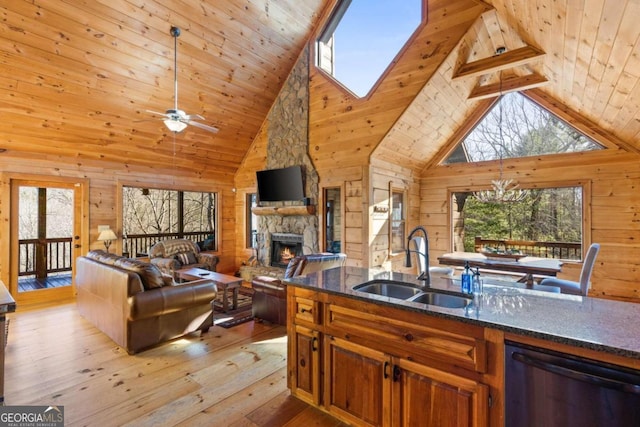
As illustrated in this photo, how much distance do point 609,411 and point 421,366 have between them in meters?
0.77

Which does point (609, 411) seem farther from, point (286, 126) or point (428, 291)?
point (286, 126)

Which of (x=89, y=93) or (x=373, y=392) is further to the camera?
(x=89, y=93)

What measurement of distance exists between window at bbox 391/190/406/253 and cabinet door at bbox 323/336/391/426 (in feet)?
13.6

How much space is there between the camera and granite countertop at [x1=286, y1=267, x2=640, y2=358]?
1264 millimetres

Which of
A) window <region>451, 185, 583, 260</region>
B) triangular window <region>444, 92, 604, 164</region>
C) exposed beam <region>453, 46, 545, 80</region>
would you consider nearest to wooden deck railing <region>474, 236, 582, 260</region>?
window <region>451, 185, 583, 260</region>

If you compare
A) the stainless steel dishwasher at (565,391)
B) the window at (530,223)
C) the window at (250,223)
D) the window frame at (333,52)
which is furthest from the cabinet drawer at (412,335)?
the window at (250,223)

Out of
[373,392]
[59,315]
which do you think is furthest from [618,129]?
[59,315]

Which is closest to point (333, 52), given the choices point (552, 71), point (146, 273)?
point (552, 71)

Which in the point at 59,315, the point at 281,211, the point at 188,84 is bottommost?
the point at 59,315

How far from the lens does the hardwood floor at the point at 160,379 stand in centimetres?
228

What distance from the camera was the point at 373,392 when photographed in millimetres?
1932

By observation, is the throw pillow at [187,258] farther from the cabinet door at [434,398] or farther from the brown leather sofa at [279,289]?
the cabinet door at [434,398]

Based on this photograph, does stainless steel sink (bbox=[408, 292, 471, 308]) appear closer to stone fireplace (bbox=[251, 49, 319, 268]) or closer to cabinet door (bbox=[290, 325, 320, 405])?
cabinet door (bbox=[290, 325, 320, 405])

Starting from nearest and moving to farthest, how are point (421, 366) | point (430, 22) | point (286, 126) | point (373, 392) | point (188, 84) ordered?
1. point (421, 366)
2. point (373, 392)
3. point (430, 22)
4. point (188, 84)
5. point (286, 126)
